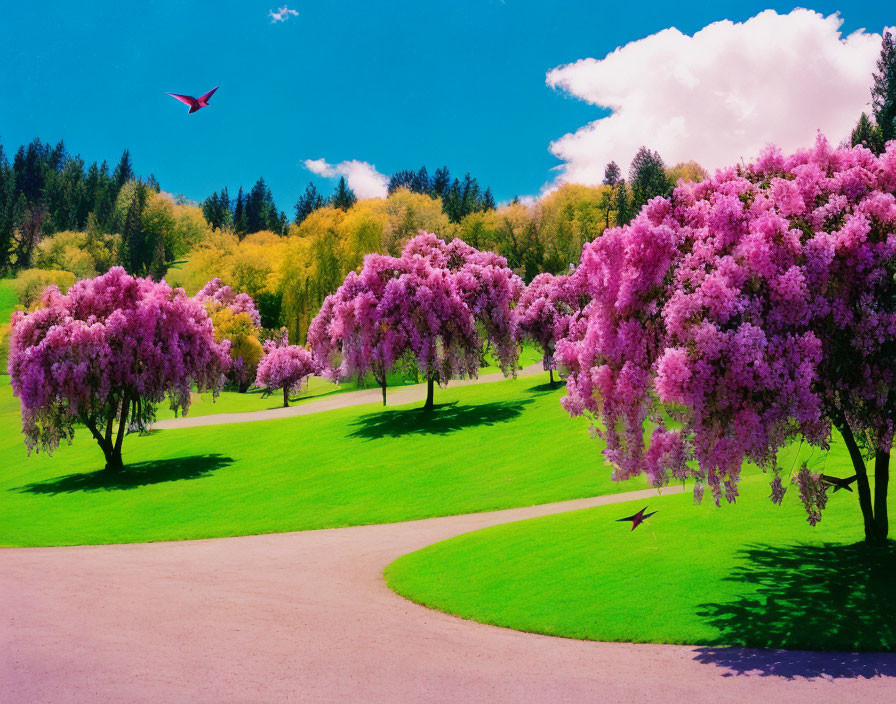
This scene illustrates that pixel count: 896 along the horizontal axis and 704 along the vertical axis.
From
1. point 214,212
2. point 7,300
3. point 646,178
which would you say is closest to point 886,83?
point 646,178

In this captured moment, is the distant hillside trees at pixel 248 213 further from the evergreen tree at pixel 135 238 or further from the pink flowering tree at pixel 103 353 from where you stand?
the pink flowering tree at pixel 103 353

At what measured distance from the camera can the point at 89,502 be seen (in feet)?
92.4

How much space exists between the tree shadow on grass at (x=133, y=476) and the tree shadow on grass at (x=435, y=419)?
7.50 metres

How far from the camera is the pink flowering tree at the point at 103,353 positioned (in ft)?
98.0

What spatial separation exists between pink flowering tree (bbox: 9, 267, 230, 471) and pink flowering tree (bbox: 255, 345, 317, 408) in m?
27.6

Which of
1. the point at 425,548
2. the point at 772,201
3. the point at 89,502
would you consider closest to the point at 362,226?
the point at 89,502

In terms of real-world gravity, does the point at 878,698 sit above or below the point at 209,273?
below

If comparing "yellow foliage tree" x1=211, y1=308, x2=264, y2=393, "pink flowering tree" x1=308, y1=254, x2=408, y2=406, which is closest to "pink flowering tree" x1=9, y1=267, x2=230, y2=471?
"pink flowering tree" x1=308, y1=254, x2=408, y2=406

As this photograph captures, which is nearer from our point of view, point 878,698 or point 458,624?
point 878,698

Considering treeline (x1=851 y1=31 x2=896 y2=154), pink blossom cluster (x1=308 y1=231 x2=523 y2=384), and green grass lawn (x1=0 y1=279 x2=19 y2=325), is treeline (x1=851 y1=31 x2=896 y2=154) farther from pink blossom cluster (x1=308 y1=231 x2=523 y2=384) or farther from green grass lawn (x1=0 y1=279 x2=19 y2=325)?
green grass lawn (x1=0 y1=279 x2=19 y2=325)

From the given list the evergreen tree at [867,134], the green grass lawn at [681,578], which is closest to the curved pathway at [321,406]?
the green grass lawn at [681,578]

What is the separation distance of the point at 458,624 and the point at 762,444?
19.2 ft

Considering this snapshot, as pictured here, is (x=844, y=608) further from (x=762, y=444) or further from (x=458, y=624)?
(x=458, y=624)

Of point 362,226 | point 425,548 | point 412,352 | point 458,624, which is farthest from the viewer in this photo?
point 362,226
